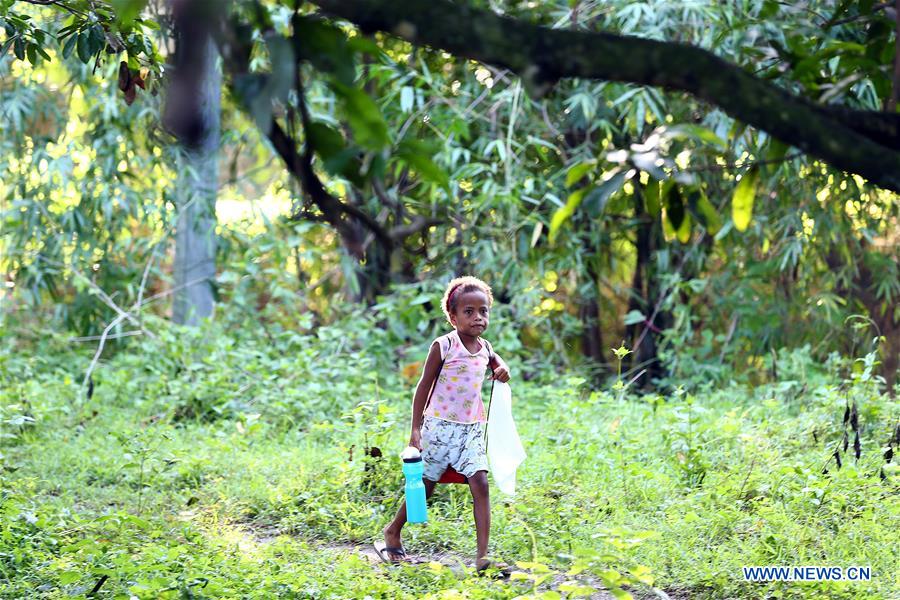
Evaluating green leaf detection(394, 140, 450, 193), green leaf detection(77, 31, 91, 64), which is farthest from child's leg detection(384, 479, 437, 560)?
green leaf detection(394, 140, 450, 193)

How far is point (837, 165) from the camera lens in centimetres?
220

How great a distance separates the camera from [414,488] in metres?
4.33

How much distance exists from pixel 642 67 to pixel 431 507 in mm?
3381

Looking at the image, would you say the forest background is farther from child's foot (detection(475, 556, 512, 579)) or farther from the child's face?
the child's face

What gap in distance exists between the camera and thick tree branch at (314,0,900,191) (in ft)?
6.72

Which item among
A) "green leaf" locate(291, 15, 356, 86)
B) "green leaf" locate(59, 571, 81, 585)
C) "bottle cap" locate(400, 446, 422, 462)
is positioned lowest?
"green leaf" locate(59, 571, 81, 585)

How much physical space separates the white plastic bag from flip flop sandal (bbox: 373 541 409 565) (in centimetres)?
47

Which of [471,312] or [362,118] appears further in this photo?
[471,312]

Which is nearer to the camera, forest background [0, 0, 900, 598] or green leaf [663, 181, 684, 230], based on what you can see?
forest background [0, 0, 900, 598]

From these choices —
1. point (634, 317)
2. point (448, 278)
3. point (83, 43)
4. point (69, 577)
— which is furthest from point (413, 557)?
point (634, 317)

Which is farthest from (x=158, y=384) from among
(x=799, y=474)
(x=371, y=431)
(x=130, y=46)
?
(x=799, y=474)

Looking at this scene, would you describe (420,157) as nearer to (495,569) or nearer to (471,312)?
(495,569)

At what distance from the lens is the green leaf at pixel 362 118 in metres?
1.72

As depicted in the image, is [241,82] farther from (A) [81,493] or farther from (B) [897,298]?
(B) [897,298]
